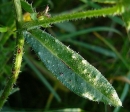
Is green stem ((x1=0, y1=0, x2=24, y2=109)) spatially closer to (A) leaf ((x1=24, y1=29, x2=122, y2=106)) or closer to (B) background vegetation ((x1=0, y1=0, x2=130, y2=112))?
(A) leaf ((x1=24, y1=29, x2=122, y2=106))

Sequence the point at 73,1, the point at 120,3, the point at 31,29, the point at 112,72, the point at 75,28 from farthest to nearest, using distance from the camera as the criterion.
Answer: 1. the point at 73,1
2. the point at 75,28
3. the point at 112,72
4. the point at 31,29
5. the point at 120,3

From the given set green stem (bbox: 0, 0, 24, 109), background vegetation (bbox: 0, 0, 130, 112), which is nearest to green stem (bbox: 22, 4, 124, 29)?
green stem (bbox: 0, 0, 24, 109)

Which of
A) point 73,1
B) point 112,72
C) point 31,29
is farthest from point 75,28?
point 31,29

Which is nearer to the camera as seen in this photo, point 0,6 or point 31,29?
point 31,29

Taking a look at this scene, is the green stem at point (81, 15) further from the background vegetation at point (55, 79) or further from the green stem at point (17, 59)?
the background vegetation at point (55, 79)

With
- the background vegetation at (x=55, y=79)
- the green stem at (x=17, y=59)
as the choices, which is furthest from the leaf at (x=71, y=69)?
the background vegetation at (x=55, y=79)

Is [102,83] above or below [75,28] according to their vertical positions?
below

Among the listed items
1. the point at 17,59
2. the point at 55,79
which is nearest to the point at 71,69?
the point at 17,59

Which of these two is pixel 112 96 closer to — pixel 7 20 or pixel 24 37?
pixel 24 37
